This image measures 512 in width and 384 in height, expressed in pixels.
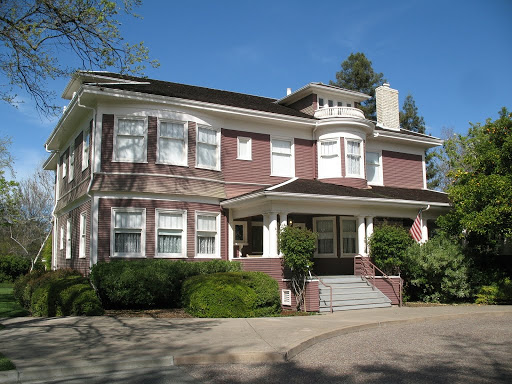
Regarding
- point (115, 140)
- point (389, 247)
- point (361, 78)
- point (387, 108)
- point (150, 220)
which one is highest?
point (361, 78)

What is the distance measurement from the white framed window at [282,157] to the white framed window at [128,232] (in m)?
6.16

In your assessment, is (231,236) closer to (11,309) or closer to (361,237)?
(361,237)

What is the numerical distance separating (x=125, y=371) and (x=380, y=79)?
43414mm

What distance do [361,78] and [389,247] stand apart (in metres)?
31.4

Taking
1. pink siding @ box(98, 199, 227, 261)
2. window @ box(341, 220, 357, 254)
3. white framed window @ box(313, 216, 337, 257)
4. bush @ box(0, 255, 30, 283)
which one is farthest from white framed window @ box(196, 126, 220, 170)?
bush @ box(0, 255, 30, 283)

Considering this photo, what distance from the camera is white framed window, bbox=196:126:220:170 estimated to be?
18723 millimetres

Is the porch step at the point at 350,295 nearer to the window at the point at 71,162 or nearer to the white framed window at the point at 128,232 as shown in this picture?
the white framed window at the point at 128,232

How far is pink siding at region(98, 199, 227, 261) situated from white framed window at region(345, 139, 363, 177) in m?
6.18

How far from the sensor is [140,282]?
14.7m

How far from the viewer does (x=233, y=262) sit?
17.9 m

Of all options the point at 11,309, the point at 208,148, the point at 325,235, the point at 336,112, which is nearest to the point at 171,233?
the point at 208,148

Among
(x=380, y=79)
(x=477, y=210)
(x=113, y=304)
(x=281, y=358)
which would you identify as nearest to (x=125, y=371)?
(x=281, y=358)

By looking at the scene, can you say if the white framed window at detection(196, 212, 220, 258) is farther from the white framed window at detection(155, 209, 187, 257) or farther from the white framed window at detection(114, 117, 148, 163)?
the white framed window at detection(114, 117, 148, 163)

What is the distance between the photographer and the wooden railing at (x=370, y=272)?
58.2ft
